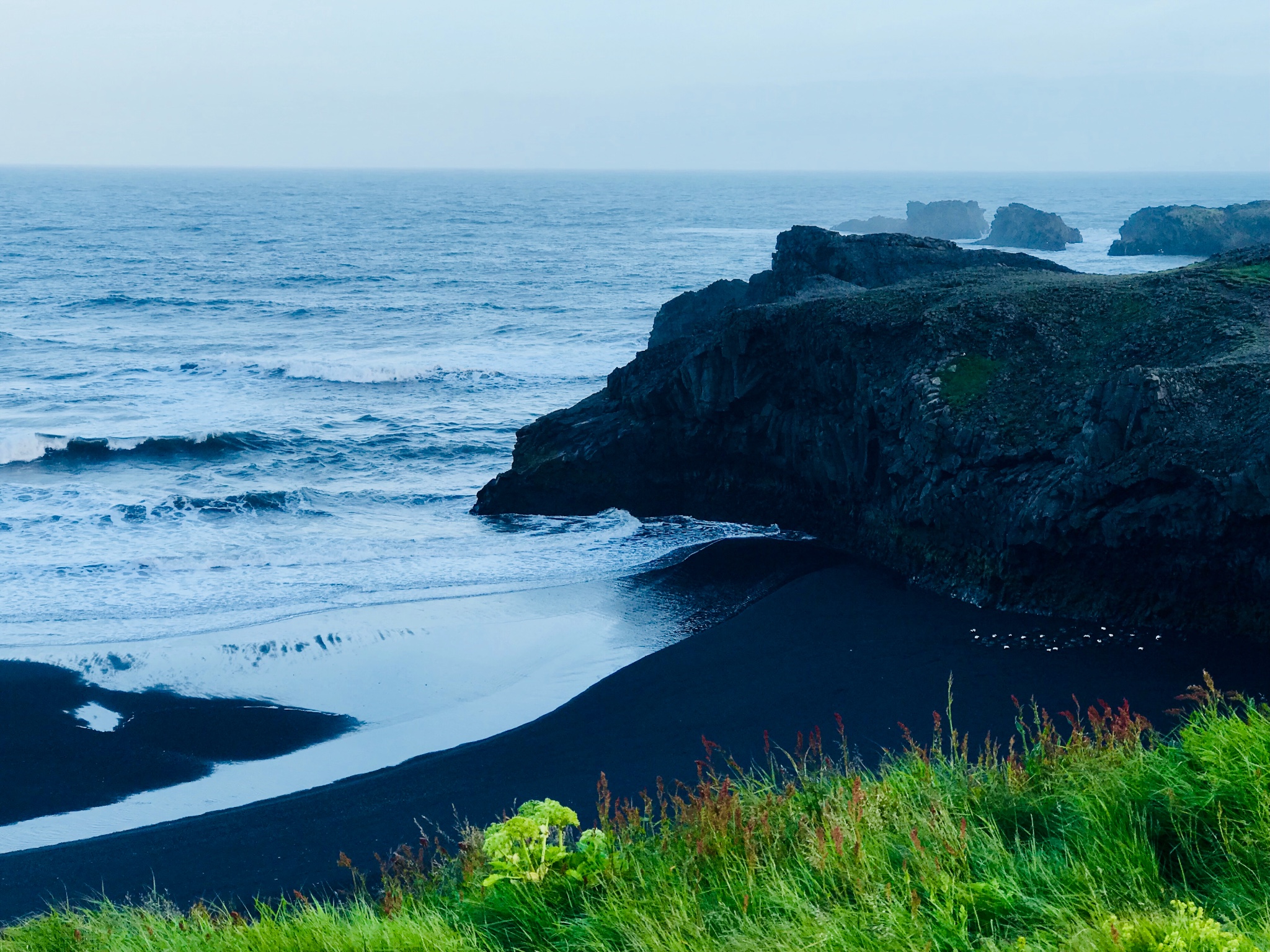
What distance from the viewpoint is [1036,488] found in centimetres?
1563

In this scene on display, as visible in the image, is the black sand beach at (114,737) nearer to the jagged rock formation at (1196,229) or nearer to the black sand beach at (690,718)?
the black sand beach at (690,718)

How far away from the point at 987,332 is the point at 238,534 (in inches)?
652

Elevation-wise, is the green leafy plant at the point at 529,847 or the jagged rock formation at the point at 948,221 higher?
the jagged rock formation at the point at 948,221

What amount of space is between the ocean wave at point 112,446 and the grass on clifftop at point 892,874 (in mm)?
23499

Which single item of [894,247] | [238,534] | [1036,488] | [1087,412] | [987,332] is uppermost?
[894,247]

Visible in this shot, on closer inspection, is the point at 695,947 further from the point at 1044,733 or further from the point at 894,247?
the point at 894,247

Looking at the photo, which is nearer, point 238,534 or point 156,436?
point 238,534

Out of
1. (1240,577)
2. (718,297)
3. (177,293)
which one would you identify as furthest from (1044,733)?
(177,293)

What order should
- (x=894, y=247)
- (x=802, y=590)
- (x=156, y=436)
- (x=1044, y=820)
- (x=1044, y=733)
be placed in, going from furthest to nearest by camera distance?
(x=156, y=436), (x=894, y=247), (x=802, y=590), (x=1044, y=733), (x=1044, y=820)

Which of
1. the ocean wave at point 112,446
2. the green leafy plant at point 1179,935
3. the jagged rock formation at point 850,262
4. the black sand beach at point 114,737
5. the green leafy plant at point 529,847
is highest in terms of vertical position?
the jagged rock formation at point 850,262

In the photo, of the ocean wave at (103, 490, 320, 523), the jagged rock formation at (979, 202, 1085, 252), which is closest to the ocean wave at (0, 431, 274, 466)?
the ocean wave at (103, 490, 320, 523)

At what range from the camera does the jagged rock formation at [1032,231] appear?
86125mm

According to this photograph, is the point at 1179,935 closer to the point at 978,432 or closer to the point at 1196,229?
the point at 978,432

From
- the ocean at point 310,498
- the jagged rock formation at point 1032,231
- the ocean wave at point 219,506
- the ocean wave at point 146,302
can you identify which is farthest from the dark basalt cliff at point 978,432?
the jagged rock formation at point 1032,231
